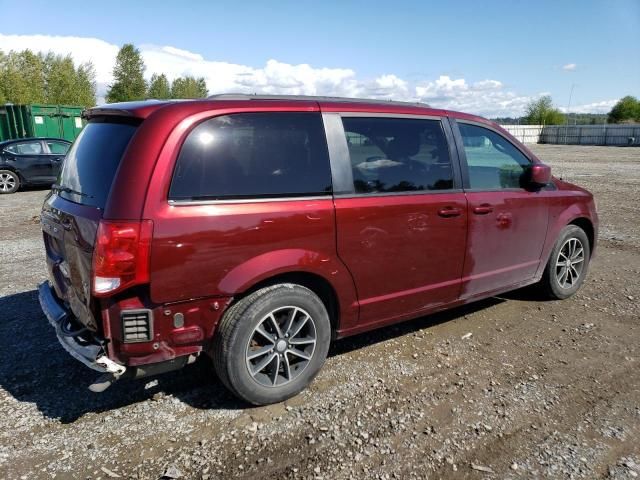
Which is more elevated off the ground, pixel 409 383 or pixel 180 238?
pixel 180 238

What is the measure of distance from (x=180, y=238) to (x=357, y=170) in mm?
1329

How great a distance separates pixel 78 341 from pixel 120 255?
0.73 m

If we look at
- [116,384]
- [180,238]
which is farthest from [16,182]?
[180,238]

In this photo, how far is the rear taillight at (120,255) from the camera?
261 centimetres

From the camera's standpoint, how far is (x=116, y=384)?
3457 millimetres

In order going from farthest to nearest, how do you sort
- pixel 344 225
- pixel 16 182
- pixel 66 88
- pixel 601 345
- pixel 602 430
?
pixel 66 88
pixel 16 182
pixel 601 345
pixel 344 225
pixel 602 430

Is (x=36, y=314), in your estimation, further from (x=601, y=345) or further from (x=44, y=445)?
(x=601, y=345)

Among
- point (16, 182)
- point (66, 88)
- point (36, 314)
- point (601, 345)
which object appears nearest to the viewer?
point (601, 345)

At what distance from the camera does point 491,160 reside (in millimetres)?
4316

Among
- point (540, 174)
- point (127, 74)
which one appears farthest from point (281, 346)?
point (127, 74)

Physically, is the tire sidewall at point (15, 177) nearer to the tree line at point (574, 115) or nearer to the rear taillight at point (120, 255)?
the rear taillight at point (120, 255)

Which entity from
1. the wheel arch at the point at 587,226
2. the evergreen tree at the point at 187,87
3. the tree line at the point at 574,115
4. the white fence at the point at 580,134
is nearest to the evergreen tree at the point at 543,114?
the tree line at the point at 574,115

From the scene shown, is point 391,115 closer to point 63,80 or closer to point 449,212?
point 449,212

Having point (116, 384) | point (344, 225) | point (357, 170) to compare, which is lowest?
point (116, 384)
